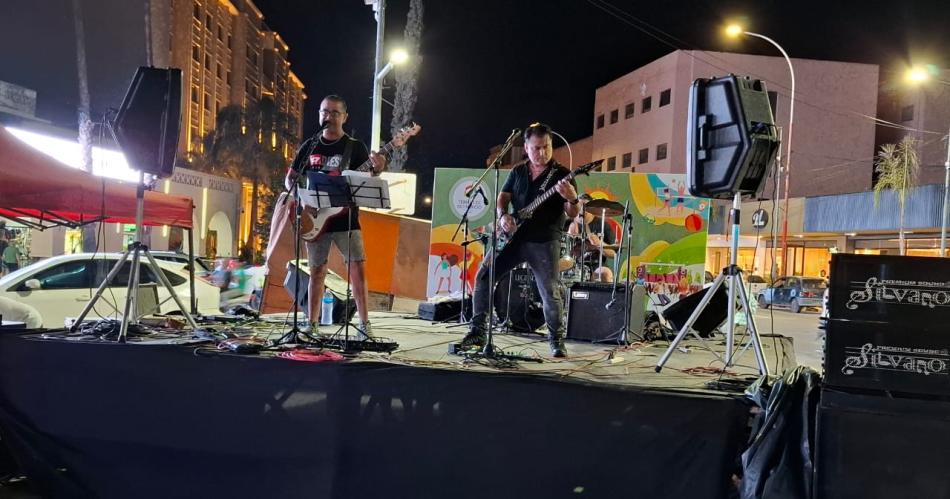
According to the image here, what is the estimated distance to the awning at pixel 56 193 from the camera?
5.10 m

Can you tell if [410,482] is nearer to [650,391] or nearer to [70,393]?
[650,391]

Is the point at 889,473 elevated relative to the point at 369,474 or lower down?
elevated

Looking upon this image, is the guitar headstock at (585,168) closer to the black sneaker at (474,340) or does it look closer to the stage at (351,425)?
the black sneaker at (474,340)

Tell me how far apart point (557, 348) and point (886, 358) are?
2.16 meters

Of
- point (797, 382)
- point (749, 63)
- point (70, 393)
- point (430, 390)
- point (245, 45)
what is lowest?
point (70, 393)

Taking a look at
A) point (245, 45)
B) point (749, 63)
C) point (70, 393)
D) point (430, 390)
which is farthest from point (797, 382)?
point (245, 45)

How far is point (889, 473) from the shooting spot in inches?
106

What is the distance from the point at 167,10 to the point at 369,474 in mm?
33199

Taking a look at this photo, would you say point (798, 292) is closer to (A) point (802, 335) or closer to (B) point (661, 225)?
(A) point (802, 335)

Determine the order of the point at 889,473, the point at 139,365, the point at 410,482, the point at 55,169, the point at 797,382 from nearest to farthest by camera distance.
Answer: the point at 889,473, the point at 797,382, the point at 410,482, the point at 139,365, the point at 55,169

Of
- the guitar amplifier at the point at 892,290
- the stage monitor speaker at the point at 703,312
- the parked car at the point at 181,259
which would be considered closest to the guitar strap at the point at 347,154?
the stage monitor speaker at the point at 703,312

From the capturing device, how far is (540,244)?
471 cm

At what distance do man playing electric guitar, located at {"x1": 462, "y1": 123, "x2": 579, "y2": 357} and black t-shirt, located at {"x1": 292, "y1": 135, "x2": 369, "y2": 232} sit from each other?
46.3 inches

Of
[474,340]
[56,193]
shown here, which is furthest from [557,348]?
[56,193]
